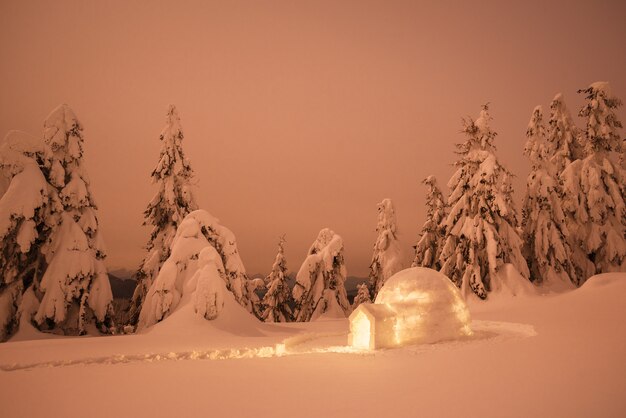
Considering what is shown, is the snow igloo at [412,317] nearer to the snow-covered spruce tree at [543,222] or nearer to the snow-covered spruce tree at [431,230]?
the snow-covered spruce tree at [543,222]

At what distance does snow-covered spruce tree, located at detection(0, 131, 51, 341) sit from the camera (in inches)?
822

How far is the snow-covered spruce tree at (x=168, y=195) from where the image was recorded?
2809 centimetres

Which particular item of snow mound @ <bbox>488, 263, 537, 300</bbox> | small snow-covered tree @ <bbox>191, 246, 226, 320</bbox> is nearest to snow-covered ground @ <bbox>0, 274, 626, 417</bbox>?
small snow-covered tree @ <bbox>191, 246, 226, 320</bbox>

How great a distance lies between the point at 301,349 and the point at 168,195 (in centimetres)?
1518

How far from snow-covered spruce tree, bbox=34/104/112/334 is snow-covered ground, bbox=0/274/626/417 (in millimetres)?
4150

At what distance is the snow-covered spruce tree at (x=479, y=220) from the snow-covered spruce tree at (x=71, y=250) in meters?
22.2

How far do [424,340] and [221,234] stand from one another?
1329cm

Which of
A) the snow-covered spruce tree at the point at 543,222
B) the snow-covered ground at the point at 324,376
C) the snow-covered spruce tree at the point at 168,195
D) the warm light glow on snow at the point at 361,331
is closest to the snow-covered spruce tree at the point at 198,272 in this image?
the snow-covered ground at the point at 324,376

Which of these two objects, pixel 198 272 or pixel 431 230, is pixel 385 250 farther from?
pixel 198 272

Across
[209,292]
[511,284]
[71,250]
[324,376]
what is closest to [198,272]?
[209,292]

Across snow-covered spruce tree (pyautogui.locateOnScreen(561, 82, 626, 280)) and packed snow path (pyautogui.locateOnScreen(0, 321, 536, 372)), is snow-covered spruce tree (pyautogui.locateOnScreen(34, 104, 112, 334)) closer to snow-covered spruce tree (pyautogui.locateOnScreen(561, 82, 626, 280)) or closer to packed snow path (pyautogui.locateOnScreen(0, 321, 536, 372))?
packed snow path (pyautogui.locateOnScreen(0, 321, 536, 372))

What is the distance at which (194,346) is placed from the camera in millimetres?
17344

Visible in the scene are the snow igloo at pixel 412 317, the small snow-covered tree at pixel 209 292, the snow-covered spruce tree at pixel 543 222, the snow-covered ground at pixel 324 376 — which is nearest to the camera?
the snow-covered ground at pixel 324 376

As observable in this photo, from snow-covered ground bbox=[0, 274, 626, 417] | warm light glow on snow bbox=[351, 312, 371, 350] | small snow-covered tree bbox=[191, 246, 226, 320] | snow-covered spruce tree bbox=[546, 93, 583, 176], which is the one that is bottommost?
snow-covered ground bbox=[0, 274, 626, 417]
